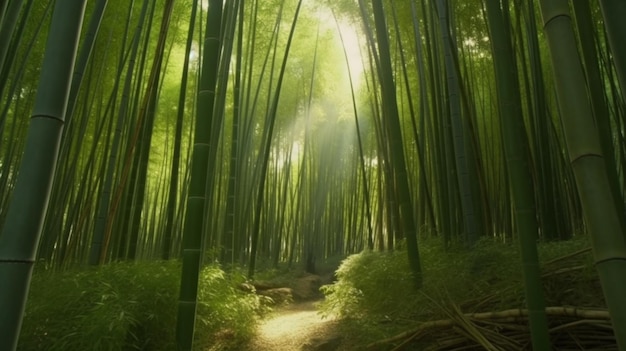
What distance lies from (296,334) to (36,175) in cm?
289

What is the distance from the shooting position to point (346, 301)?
3.47 m

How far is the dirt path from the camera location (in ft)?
9.90

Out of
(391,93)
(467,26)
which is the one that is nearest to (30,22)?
(391,93)

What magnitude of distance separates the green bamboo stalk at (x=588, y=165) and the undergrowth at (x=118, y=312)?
2084 millimetres

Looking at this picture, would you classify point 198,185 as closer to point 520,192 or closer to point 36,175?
point 36,175

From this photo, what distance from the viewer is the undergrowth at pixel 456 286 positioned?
6.82 ft

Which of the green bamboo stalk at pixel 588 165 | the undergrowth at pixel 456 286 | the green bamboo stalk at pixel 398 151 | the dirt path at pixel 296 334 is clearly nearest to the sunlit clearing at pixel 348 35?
the green bamboo stalk at pixel 398 151

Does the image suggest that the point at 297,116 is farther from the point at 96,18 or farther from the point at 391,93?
the point at 96,18

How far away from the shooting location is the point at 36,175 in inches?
35.5

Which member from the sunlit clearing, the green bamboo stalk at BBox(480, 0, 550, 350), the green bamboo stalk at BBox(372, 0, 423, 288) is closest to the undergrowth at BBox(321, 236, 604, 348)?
the green bamboo stalk at BBox(372, 0, 423, 288)

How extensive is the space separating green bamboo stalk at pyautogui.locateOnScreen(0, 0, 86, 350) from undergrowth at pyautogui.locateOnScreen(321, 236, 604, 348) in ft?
6.46

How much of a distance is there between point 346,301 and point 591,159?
2868 mm

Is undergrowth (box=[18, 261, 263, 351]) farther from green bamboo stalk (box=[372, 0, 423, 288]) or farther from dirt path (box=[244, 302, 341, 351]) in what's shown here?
green bamboo stalk (box=[372, 0, 423, 288])

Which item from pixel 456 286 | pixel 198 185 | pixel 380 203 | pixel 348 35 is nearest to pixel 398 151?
pixel 456 286
